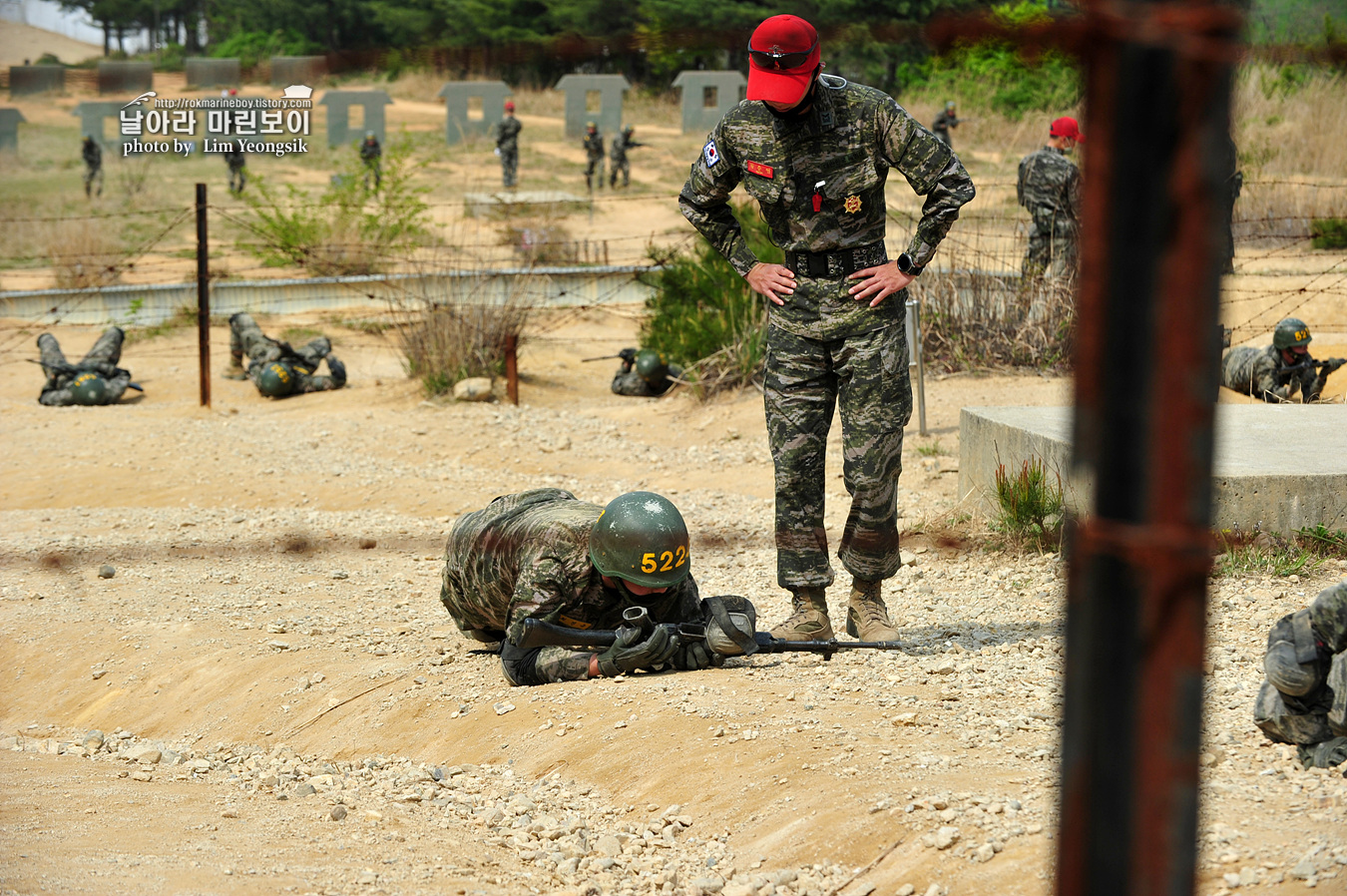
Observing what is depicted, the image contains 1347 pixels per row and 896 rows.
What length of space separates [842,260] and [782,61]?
637 mm

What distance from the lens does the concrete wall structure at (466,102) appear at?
98.6ft

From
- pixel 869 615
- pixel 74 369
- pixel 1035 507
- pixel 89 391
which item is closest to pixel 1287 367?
pixel 1035 507

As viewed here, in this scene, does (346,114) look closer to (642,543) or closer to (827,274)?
(827,274)

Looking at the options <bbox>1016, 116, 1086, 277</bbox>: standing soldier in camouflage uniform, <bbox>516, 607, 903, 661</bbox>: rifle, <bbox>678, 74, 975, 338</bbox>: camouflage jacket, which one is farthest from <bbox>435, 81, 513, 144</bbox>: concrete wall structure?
<bbox>516, 607, 903, 661</bbox>: rifle

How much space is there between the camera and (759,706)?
3633mm

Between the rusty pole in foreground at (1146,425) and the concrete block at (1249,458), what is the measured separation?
3.47 m

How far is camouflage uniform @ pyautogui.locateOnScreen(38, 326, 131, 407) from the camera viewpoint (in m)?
10.4

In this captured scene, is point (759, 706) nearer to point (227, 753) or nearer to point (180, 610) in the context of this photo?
point (227, 753)

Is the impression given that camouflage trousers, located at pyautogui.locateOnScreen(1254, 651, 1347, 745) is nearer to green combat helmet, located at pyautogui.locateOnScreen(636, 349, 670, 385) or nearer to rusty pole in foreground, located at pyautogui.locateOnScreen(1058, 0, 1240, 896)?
rusty pole in foreground, located at pyautogui.locateOnScreen(1058, 0, 1240, 896)

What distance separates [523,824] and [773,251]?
669 cm

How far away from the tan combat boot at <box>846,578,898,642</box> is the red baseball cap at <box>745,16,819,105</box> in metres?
1.58

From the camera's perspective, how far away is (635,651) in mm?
3916

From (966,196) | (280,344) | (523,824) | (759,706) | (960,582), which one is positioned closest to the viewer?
(523,824)

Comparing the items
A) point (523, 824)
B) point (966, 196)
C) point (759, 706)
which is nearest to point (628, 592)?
point (759, 706)
